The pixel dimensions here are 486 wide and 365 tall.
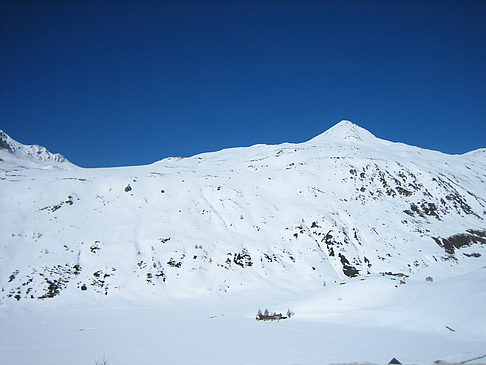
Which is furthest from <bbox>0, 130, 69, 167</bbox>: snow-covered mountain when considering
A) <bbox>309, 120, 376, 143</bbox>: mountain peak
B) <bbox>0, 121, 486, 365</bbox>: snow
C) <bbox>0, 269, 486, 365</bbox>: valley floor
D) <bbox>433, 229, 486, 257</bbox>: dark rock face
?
<bbox>433, 229, 486, 257</bbox>: dark rock face

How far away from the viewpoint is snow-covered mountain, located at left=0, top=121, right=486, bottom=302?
2838cm

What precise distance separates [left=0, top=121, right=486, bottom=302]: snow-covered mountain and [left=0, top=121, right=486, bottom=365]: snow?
6.8 inches

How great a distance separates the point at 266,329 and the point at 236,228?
1964cm

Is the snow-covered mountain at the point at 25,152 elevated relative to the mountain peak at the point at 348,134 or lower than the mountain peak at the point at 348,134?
elevated

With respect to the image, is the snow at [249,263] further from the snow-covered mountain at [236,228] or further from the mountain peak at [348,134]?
the mountain peak at [348,134]

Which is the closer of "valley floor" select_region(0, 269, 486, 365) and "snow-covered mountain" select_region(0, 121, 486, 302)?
"valley floor" select_region(0, 269, 486, 365)

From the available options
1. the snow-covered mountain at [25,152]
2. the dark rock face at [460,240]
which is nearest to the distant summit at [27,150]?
the snow-covered mountain at [25,152]

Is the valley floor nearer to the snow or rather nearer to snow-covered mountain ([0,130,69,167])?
the snow

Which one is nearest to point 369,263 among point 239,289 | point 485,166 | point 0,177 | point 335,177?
point 239,289

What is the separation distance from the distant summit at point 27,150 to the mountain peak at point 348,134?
412 feet

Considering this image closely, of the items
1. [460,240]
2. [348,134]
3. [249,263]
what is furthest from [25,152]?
[460,240]

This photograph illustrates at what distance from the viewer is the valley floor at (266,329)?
12.3 m

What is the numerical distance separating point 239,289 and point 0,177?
38.0 m

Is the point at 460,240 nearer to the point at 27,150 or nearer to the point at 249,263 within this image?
the point at 249,263
